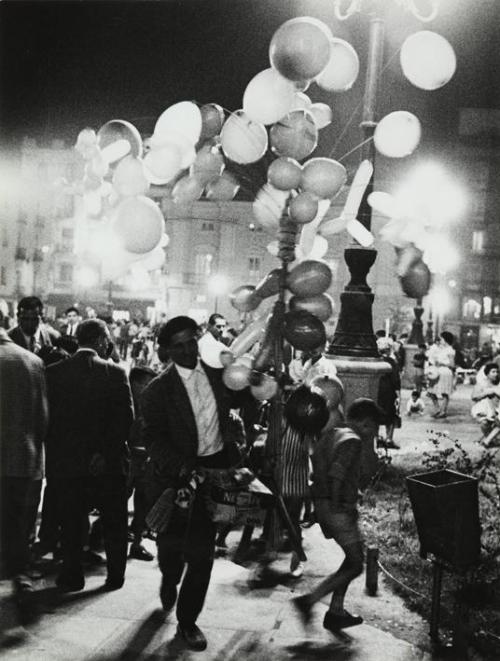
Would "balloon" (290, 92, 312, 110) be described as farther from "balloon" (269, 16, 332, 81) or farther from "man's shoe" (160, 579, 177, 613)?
"man's shoe" (160, 579, 177, 613)

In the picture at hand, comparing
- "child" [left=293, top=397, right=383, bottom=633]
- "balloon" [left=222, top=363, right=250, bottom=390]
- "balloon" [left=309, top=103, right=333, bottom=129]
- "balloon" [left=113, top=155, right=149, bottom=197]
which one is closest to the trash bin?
"child" [left=293, top=397, right=383, bottom=633]

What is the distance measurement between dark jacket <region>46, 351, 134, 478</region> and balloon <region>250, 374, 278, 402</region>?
93 cm

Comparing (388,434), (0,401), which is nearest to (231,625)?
(0,401)

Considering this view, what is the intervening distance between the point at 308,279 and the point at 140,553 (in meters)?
2.64

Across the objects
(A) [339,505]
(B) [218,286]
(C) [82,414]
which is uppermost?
(B) [218,286]

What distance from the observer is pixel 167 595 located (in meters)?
4.59

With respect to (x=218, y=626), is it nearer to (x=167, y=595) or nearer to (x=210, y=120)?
(x=167, y=595)

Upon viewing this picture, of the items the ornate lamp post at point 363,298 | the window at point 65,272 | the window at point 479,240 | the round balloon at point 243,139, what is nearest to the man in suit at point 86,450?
the round balloon at point 243,139

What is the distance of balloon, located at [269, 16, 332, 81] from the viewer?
175 inches

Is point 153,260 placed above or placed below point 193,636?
above

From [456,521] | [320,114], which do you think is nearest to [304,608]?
[456,521]

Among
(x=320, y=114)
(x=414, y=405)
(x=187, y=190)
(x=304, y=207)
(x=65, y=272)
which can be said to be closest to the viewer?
(x=304, y=207)

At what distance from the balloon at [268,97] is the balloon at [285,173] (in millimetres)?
299

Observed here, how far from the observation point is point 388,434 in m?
11.6
